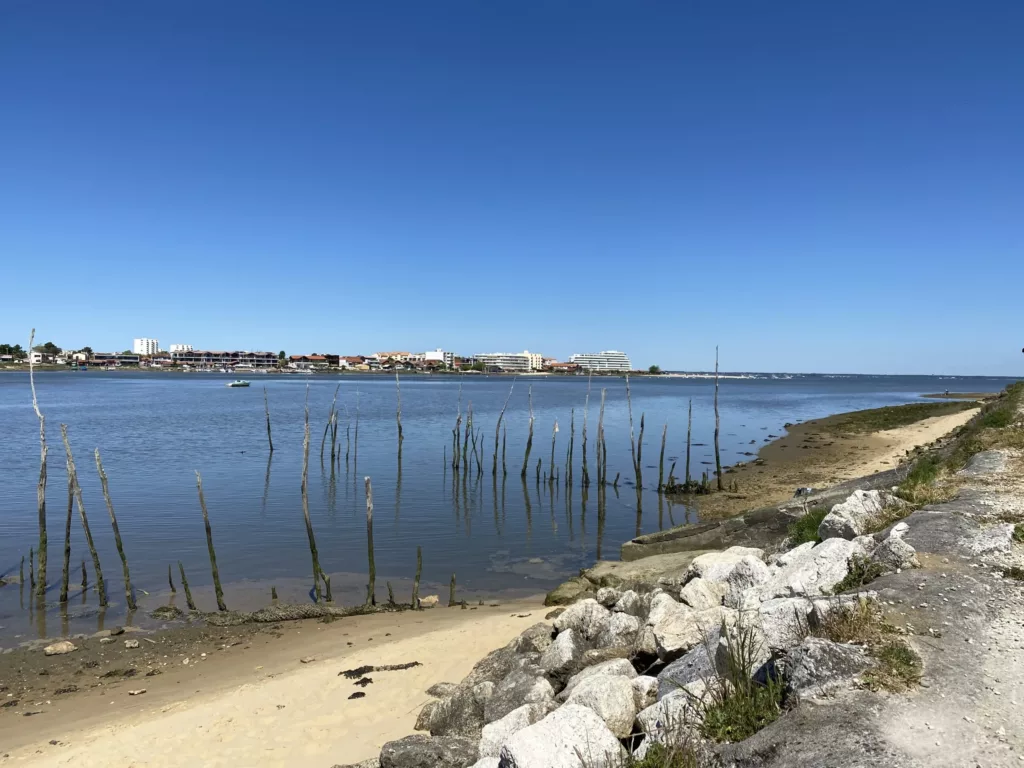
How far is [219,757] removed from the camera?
24.3 feet

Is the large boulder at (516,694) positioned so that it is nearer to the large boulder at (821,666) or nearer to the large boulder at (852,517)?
the large boulder at (821,666)

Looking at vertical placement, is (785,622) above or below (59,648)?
above

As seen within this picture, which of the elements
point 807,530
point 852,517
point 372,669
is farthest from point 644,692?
point 807,530

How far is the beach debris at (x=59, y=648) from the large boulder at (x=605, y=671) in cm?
928

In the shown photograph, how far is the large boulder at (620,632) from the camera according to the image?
7.68m

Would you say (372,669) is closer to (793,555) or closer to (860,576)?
(793,555)

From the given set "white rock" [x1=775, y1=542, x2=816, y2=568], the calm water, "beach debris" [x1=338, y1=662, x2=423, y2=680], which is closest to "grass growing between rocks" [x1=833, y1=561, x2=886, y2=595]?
"white rock" [x1=775, y1=542, x2=816, y2=568]

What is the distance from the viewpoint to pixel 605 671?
6293 mm

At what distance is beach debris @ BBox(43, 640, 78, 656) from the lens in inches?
428

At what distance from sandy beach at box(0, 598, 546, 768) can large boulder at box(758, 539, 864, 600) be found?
4594mm

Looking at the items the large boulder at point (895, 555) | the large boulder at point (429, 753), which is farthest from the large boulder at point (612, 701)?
the large boulder at point (895, 555)

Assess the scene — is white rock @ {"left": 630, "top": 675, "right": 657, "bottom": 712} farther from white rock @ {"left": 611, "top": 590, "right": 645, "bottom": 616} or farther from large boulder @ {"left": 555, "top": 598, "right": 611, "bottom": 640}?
white rock @ {"left": 611, "top": 590, "right": 645, "bottom": 616}

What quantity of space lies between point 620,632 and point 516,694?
65.8 inches

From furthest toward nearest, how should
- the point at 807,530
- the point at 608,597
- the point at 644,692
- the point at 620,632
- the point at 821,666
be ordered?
the point at 608,597, the point at 807,530, the point at 620,632, the point at 644,692, the point at 821,666
